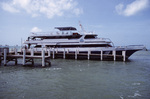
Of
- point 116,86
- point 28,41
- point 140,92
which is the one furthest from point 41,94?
point 28,41

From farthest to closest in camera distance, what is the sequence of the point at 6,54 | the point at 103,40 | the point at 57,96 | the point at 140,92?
1. the point at 103,40
2. the point at 6,54
3. the point at 140,92
4. the point at 57,96

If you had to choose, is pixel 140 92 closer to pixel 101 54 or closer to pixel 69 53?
pixel 101 54

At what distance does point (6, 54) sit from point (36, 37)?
39.6 feet

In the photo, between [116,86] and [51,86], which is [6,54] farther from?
[116,86]

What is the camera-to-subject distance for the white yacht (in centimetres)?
2236

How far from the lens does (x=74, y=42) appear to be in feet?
82.6

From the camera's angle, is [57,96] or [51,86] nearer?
[57,96]

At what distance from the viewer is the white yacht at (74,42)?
2236 cm

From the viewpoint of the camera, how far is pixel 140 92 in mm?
7371

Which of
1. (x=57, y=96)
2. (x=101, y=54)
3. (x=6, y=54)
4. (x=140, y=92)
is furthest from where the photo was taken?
(x=101, y=54)

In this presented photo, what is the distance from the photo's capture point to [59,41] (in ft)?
86.1

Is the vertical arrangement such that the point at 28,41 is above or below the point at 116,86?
above

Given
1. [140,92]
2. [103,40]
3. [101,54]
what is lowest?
[140,92]

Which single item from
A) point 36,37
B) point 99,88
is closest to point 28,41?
point 36,37
